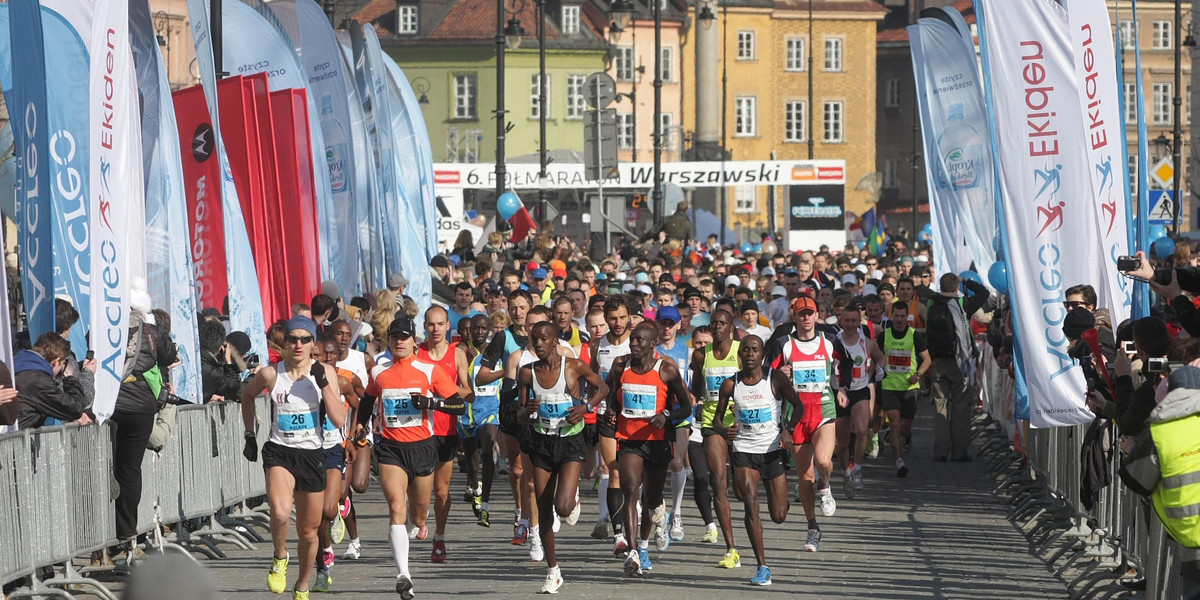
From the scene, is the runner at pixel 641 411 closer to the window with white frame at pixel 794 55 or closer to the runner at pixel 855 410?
the runner at pixel 855 410

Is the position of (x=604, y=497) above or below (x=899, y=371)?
below

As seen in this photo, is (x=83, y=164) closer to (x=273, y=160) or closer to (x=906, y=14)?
(x=273, y=160)

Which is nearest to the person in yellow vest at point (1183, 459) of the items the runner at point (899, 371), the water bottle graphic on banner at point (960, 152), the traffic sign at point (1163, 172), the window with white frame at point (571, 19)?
the runner at point (899, 371)

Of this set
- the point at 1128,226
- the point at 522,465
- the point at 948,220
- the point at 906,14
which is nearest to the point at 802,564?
the point at 522,465

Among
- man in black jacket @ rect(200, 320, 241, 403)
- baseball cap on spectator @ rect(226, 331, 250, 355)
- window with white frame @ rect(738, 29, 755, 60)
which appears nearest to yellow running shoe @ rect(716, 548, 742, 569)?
man in black jacket @ rect(200, 320, 241, 403)

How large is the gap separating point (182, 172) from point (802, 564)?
18.1 ft

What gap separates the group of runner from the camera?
1173 centimetres

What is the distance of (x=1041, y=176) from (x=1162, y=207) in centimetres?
1525

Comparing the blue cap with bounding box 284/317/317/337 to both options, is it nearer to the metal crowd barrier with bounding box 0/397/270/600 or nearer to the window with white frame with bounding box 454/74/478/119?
the metal crowd barrier with bounding box 0/397/270/600

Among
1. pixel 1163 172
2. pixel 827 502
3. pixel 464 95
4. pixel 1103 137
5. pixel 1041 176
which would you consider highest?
pixel 464 95

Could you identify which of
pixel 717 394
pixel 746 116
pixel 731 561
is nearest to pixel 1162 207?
pixel 717 394

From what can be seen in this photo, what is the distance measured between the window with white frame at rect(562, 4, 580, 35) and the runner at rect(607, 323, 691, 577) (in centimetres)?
7628

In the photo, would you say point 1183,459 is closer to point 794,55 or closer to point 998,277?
point 998,277

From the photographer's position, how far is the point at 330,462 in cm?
1192
